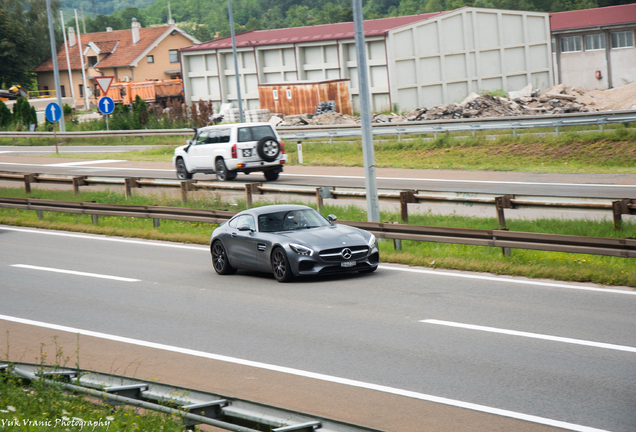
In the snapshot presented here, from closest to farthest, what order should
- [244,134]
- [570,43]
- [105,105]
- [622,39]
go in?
[244,134]
[105,105]
[622,39]
[570,43]

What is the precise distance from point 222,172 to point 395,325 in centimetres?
1755

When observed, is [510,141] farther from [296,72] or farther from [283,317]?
[296,72]

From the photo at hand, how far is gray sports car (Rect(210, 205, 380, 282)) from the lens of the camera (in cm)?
1247

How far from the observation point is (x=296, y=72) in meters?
54.7

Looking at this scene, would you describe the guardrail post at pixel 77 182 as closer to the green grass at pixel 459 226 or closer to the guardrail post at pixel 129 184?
the green grass at pixel 459 226

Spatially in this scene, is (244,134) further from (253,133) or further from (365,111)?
(365,111)

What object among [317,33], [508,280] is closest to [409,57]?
[317,33]

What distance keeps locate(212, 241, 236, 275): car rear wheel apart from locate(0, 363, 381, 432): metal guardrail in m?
6.92

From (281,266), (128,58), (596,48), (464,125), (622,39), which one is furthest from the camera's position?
(128,58)

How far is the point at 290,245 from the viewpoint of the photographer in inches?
493

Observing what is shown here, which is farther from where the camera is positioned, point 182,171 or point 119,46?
point 119,46

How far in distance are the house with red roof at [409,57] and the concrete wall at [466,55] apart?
0.21 feet

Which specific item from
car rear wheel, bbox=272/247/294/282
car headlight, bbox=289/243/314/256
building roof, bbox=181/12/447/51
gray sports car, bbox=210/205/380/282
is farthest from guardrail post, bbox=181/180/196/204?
building roof, bbox=181/12/447/51

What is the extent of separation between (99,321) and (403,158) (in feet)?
67.9
